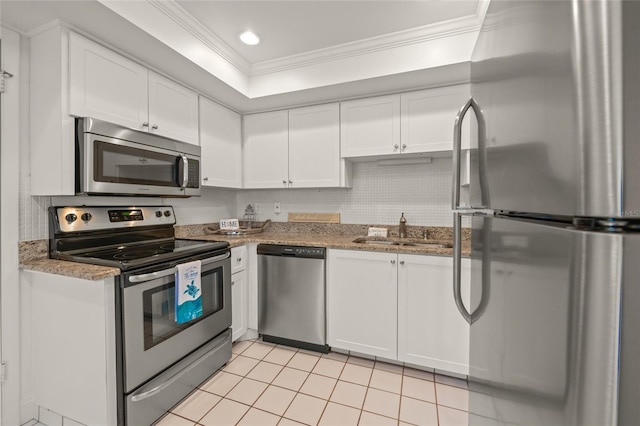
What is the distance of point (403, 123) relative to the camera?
7.97ft

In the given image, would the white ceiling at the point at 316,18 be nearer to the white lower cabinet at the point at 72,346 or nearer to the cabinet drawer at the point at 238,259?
the cabinet drawer at the point at 238,259

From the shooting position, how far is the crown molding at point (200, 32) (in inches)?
69.3

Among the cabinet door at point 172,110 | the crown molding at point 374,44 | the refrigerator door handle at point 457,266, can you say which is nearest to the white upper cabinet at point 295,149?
the crown molding at point 374,44

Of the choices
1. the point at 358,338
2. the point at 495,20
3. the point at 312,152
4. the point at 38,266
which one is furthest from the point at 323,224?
the point at 495,20

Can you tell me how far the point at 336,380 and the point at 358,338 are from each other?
352 mm

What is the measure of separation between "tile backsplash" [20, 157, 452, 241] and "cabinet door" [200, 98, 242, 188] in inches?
12.6

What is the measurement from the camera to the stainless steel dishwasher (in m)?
2.34

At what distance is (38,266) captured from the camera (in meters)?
1.55

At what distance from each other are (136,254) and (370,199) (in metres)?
1.97

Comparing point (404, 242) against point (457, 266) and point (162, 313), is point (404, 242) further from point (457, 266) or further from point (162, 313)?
point (162, 313)

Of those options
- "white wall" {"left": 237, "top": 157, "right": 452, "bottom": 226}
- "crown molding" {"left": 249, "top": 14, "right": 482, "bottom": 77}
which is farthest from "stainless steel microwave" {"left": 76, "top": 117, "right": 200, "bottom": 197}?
"white wall" {"left": 237, "top": 157, "right": 452, "bottom": 226}

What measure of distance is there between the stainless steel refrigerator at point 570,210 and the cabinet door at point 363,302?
1.47 m

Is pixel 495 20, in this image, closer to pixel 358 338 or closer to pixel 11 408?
pixel 358 338

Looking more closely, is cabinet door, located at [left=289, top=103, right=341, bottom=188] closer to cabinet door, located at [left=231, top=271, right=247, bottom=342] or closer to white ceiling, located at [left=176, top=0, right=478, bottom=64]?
white ceiling, located at [left=176, top=0, right=478, bottom=64]
